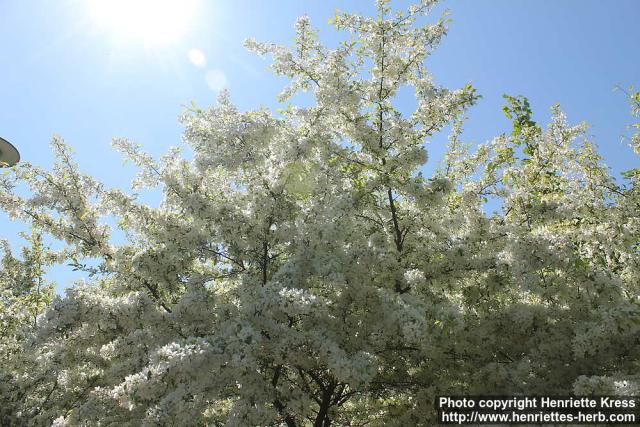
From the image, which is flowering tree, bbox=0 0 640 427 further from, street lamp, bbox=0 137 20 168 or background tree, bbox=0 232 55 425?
street lamp, bbox=0 137 20 168

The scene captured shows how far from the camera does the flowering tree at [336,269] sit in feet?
22.5

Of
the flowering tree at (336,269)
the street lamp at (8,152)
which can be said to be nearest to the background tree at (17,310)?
the flowering tree at (336,269)

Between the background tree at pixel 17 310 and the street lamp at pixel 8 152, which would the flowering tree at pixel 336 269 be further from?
the street lamp at pixel 8 152

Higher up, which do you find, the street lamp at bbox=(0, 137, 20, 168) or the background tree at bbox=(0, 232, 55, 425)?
the street lamp at bbox=(0, 137, 20, 168)

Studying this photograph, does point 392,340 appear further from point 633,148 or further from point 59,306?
point 633,148

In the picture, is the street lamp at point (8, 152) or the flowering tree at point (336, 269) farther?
the street lamp at point (8, 152)

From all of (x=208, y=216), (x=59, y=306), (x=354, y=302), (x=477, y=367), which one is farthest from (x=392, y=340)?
(x=59, y=306)

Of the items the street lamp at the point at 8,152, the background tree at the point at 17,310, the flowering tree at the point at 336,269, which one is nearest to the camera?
the flowering tree at the point at 336,269

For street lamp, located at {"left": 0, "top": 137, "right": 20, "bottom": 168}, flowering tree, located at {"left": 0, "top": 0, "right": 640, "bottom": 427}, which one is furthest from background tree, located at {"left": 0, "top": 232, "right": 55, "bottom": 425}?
street lamp, located at {"left": 0, "top": 137, "right": 20, "bottom": 168}

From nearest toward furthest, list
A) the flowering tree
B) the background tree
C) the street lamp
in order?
the flowering tree → the background tree → the street lamp

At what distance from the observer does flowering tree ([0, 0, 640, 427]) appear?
6.87 meters

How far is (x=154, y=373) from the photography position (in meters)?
5.91

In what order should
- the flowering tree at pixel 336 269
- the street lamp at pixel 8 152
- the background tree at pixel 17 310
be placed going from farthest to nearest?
the street lamp at pixel 8 152, the background tree at pixel 17 310, the flowering tree at pixel 336 269

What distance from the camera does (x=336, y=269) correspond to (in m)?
7.02
